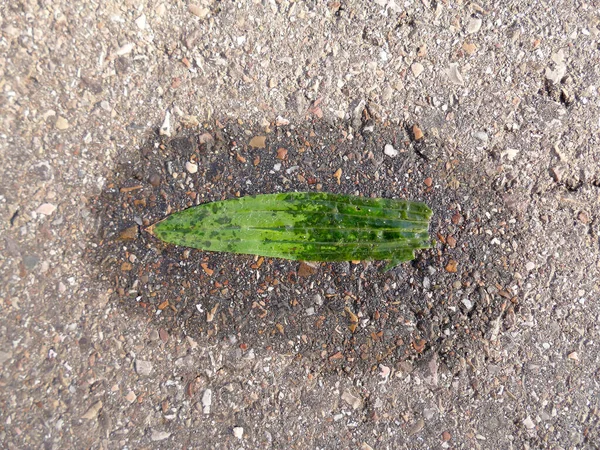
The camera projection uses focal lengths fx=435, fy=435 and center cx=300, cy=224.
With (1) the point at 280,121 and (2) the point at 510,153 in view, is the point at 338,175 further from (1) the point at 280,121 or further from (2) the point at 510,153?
(2) the point at 510,153

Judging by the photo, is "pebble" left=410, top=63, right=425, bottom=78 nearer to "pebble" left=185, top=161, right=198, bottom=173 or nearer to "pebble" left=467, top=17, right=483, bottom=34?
"pebble" left=467, top=17, right=483, bottom=34

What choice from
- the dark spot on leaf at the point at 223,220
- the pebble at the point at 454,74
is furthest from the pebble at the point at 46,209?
the pebble at the point at 454,74

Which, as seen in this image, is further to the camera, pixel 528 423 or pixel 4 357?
pixel 528 423

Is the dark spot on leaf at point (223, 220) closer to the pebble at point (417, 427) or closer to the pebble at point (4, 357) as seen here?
the pebble at point (4, 357)

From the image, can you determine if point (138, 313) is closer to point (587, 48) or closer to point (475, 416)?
point (475, 416)

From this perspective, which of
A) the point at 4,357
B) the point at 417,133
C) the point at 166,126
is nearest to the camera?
the point at 4,357

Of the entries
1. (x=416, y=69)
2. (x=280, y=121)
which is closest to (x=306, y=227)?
(x=280, y=121)

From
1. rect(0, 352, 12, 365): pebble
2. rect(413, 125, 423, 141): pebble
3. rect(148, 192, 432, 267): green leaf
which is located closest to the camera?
rect(0, 352, 12, 365): pebble

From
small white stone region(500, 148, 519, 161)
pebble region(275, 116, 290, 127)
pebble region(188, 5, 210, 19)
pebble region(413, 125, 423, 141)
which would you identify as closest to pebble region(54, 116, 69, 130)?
pebble region(188, 5, 210, 19)
